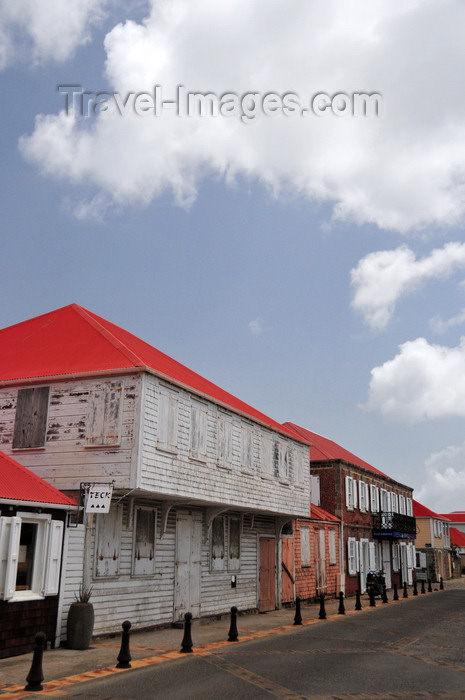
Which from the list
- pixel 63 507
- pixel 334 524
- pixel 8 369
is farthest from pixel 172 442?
pixel 334 524

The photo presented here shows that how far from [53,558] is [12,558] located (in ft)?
4.37

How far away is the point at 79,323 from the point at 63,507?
21.3ft

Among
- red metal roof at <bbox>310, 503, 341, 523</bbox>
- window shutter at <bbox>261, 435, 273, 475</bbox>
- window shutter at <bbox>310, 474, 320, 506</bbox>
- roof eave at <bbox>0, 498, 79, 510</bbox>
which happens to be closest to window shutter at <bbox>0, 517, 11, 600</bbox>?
roof eave at <bbox>0, 498, 79, 510</bbox>

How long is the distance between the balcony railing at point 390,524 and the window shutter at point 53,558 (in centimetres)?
2809

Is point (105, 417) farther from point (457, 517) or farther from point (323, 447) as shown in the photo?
point (457, 517)

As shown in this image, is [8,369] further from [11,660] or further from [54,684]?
[54,684]

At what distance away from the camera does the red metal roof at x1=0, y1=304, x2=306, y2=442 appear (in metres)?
16.2

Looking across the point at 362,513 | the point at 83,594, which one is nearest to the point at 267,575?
the point at 83,594

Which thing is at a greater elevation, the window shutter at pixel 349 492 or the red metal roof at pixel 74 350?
the red metal roof at pixel 74 350

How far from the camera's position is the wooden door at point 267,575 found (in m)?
23.3

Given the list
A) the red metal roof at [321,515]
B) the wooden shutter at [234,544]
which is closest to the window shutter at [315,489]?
the red metal roof at [321,515]

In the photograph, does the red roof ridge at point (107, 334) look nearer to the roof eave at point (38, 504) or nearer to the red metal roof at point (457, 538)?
the roof eave at point (38, 504)

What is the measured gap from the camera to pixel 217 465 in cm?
1853

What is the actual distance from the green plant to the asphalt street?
2.56 meters
